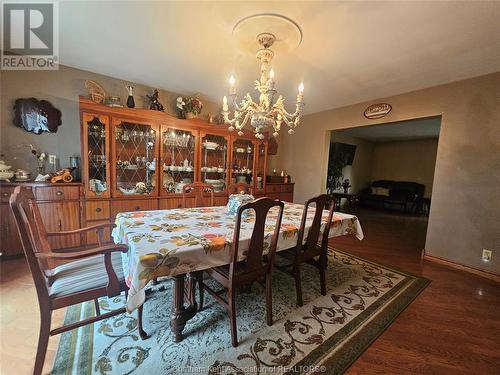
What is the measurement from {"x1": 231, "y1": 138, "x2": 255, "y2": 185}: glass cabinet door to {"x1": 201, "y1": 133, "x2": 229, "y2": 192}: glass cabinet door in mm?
174

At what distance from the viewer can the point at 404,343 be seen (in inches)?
57.4

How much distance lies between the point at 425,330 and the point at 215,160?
3.26m

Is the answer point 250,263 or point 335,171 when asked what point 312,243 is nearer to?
point 250,263

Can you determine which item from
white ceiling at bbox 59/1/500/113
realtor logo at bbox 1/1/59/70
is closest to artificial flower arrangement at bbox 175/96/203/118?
white ceiling at bbox 59/1/500/113

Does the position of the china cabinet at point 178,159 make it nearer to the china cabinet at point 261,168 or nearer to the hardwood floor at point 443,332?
the china cabinet at point 261,168

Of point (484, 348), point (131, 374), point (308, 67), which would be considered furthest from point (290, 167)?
point (131, 374)

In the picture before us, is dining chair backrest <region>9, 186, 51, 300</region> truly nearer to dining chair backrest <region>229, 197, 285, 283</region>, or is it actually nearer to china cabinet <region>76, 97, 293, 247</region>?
dining chair backrest <region>229, 197, 285, 283</region>

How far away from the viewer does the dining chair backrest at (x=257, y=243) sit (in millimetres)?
1295

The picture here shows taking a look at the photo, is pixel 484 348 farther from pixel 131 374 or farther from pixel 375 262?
pixel 131 374

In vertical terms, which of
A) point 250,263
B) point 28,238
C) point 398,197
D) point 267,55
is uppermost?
point 267,55

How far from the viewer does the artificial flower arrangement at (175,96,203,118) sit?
327 cm

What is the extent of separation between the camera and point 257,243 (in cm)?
143

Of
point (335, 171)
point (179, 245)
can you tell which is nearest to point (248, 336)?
point (179, 245)

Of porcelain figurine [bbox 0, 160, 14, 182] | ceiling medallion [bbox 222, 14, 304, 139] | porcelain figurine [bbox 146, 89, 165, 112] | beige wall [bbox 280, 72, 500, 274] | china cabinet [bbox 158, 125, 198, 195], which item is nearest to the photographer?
ceiling medallion [bbox 222, 14, 304, 139]
